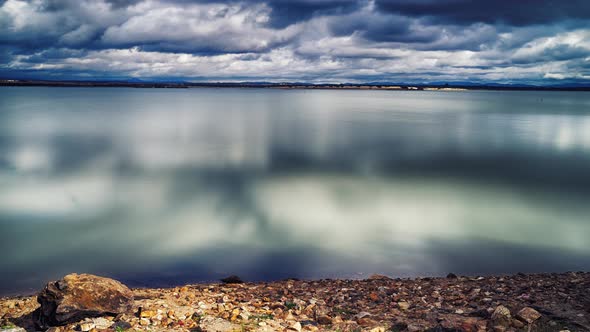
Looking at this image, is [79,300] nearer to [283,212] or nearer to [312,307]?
[312,307]

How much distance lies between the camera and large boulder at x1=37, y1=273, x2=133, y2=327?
643 cm

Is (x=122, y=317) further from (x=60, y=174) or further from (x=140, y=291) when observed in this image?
(x=60, y=174)

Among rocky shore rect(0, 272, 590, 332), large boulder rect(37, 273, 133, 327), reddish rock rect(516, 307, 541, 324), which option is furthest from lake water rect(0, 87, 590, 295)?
reddish rock rect(516, 307, 541, 324)

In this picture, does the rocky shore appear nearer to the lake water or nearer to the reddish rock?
the reddish rock

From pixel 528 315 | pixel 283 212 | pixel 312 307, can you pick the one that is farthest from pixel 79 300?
pixel 283 212

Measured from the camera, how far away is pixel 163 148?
29.1 meters

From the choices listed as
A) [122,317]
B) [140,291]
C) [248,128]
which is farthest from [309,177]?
[248,128]

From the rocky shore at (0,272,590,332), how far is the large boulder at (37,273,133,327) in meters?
0.01

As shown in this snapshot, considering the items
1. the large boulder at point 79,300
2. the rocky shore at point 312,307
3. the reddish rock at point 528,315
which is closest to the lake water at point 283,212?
the rocky shore at point 312,307

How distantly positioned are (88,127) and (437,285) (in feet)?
129

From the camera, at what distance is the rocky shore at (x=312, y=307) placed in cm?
641

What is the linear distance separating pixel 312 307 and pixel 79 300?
140 inches

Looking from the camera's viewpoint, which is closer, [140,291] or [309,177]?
[140,291]

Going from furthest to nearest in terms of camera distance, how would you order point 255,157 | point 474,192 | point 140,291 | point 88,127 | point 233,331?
point 88,127 → point 255,157 → point 474,192 → point 140,291 → point 233,331
